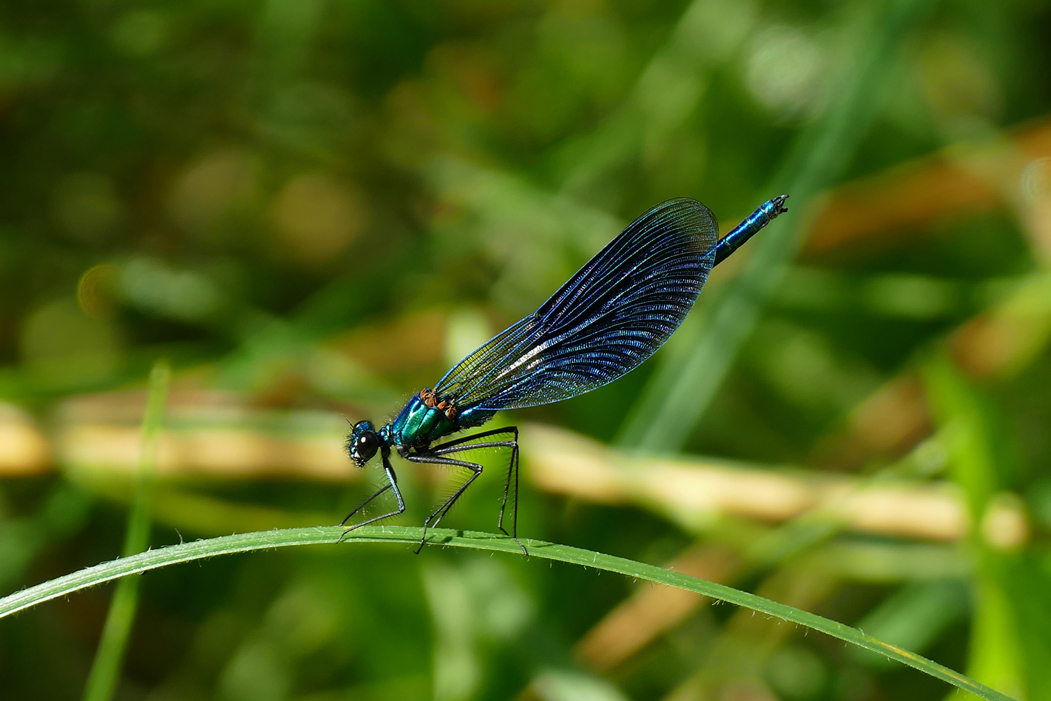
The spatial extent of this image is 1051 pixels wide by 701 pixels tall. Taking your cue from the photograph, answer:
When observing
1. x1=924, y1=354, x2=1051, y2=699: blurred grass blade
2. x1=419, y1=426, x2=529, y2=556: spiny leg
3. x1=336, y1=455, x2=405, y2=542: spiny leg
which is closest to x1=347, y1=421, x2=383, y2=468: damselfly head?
x1=336, y1=455, x2=405, y2=542: spiny leg

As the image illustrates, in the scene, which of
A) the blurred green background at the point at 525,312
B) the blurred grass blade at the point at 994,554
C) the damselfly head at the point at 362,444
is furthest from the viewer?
the blurred green background at the point at 525,312

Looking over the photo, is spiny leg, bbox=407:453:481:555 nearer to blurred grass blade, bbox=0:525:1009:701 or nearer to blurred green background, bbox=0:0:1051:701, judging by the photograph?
blurred green background, bbox=0:0:1051:701

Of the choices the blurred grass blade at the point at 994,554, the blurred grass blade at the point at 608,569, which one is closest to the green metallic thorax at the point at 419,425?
the blurred grass blade at the point at 608,569

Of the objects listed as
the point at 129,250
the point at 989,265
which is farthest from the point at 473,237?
the point at 989,265

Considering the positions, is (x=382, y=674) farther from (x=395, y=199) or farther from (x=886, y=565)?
(x=395, y=199)

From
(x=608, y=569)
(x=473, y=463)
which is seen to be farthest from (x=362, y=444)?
(x=608, y=569)

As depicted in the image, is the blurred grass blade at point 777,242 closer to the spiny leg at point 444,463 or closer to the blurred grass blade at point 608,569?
the spiny leg at point 444,463
